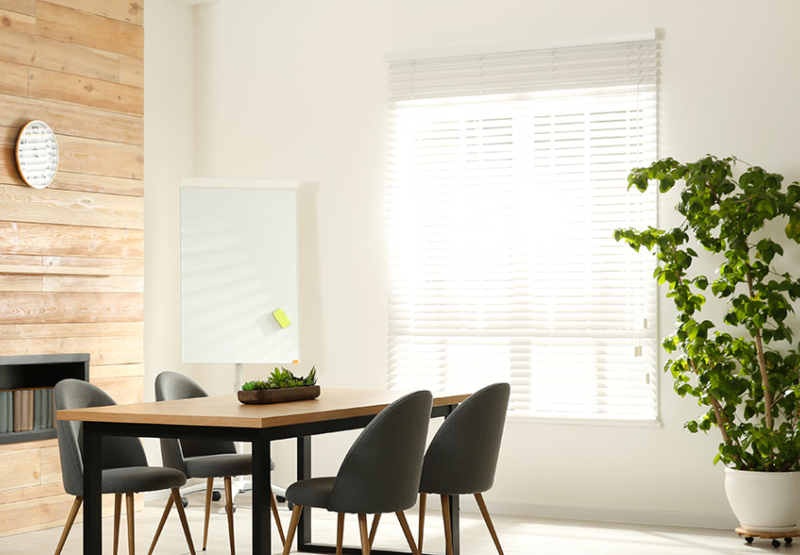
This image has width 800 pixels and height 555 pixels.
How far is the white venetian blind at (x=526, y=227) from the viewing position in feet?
18.0

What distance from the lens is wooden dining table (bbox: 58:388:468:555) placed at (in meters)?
3.16

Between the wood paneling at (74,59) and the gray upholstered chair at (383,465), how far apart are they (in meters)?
3.16

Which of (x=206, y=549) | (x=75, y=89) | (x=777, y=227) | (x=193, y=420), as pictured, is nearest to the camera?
(x=193, y=420)

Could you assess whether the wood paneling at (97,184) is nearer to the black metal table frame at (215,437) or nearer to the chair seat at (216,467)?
the chair seat at (216,467)

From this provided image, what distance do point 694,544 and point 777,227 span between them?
1729mm

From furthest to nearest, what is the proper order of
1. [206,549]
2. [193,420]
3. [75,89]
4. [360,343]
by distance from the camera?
[360,343] → [75,89] → [206,549] → [193,420]

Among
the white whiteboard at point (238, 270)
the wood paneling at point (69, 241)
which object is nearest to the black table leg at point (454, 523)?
the white whiteboard at point (238, 270)

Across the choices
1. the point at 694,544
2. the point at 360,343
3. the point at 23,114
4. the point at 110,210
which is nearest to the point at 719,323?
the point at 694,544

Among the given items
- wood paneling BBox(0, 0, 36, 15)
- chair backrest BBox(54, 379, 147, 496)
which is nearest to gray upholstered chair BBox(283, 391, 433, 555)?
chair backrest BBox(54, 379, 147, 496)

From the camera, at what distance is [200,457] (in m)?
4.62

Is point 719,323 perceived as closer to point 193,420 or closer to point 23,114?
point 193,420

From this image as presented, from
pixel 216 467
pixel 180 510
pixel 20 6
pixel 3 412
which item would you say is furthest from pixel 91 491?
pixel 20 6

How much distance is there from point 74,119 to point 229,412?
278 cm

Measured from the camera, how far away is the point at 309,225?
20.5 ft
